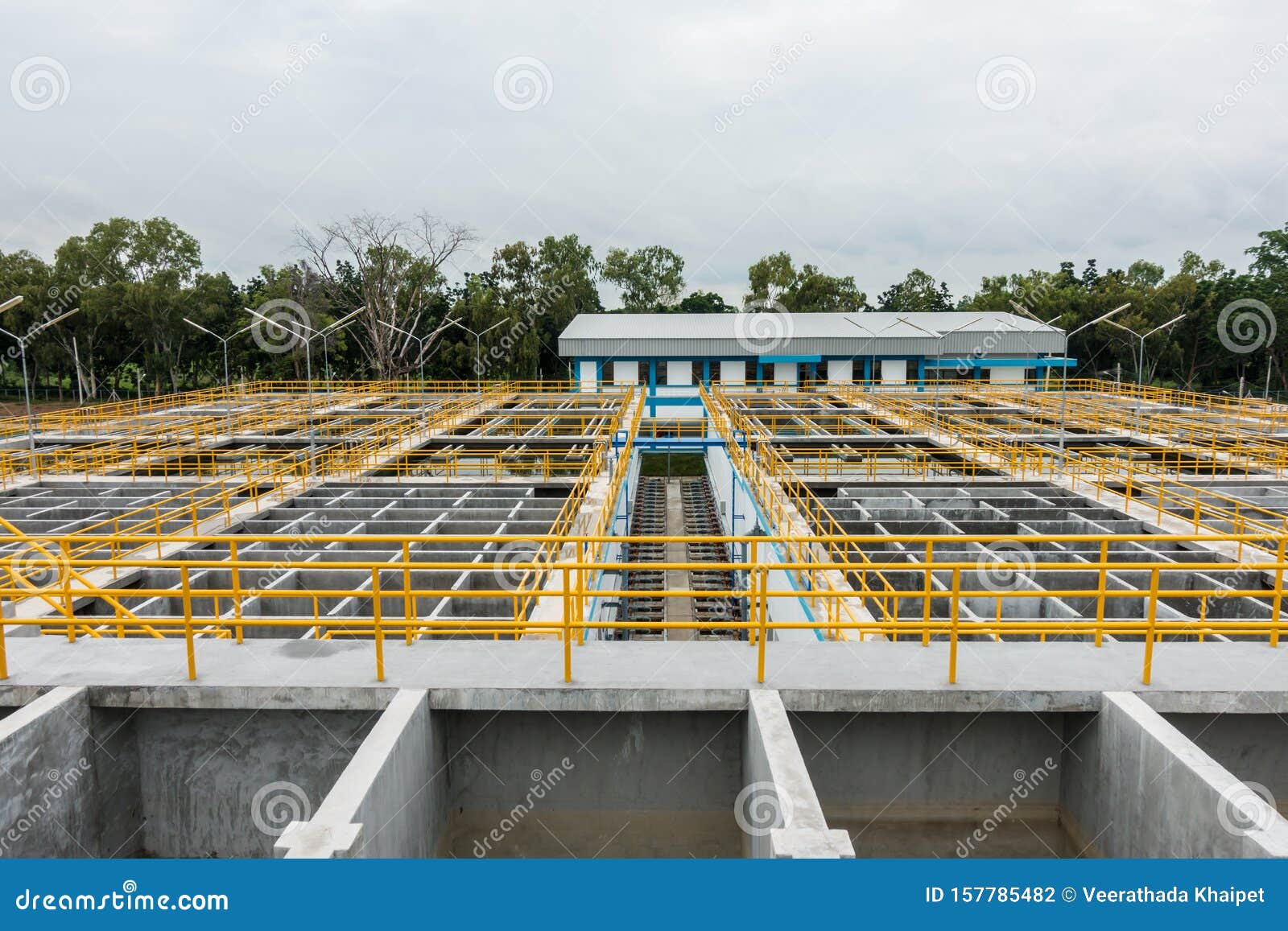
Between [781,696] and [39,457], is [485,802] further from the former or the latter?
[39,457]

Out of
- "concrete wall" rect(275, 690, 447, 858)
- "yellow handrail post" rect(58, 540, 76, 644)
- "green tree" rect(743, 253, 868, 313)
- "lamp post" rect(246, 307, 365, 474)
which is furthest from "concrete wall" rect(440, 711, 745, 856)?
"green tree" rect(743, 253, 868, 313)

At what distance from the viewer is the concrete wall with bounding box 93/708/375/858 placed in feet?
21.8

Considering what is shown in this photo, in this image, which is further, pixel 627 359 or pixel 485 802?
pixel 627 359

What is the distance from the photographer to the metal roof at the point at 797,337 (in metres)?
50.1

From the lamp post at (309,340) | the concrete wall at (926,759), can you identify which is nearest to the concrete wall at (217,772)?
the concrete wall at (926,759)

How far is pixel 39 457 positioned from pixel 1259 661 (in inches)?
1042

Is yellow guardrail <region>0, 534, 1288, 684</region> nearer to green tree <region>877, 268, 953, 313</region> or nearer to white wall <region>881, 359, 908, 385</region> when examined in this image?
white wall <region>881, 359, 908, 385</region>

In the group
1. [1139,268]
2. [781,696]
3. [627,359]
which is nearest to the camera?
[781,696]

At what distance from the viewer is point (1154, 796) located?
5723mm

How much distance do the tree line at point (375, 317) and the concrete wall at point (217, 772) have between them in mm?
49255

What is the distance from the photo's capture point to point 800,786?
17.3ft

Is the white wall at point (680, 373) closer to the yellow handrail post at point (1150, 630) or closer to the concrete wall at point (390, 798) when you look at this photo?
the yellow handrail post at point (1150, 630)

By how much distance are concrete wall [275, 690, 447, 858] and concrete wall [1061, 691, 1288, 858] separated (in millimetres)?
5140

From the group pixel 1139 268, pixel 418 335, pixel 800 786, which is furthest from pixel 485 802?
pixel 1139 268
